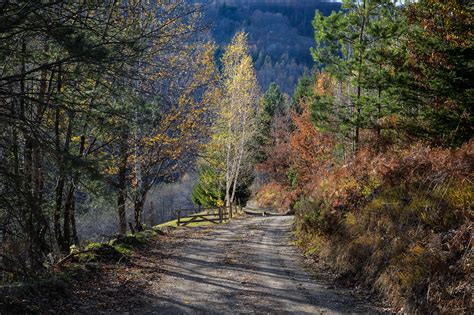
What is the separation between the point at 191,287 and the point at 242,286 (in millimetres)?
1096

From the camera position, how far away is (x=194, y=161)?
19.0 metres

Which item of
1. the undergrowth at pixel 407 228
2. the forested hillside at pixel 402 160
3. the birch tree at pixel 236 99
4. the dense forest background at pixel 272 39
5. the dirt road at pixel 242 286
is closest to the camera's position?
the undergrowth at pixel 407 228

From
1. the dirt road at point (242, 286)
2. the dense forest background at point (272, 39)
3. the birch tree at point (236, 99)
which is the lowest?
the dirt road at point (242, 286)

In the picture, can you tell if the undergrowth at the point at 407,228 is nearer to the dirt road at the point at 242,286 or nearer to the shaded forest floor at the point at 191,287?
the shaded forest floor at the point at 191,287

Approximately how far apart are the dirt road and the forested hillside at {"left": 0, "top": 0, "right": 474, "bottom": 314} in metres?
0.06

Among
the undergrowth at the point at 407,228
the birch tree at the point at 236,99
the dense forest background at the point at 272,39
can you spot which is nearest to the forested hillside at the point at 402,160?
the undergrowth at the point at 407,228

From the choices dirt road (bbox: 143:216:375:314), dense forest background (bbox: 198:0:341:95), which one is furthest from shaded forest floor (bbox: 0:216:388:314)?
dense forest background (bbox: 198:0:341:95)

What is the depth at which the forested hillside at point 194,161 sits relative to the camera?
596 centimetres

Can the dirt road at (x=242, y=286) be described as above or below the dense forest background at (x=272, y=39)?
below

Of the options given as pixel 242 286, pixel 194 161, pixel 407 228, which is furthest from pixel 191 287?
pixel 194 161

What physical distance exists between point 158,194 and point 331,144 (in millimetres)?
35412

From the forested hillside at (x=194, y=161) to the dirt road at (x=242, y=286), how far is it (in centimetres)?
6

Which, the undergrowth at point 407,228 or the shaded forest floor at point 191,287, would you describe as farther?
the shaded forest floor at point 191,287

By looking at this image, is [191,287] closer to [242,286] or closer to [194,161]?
[242,286]
